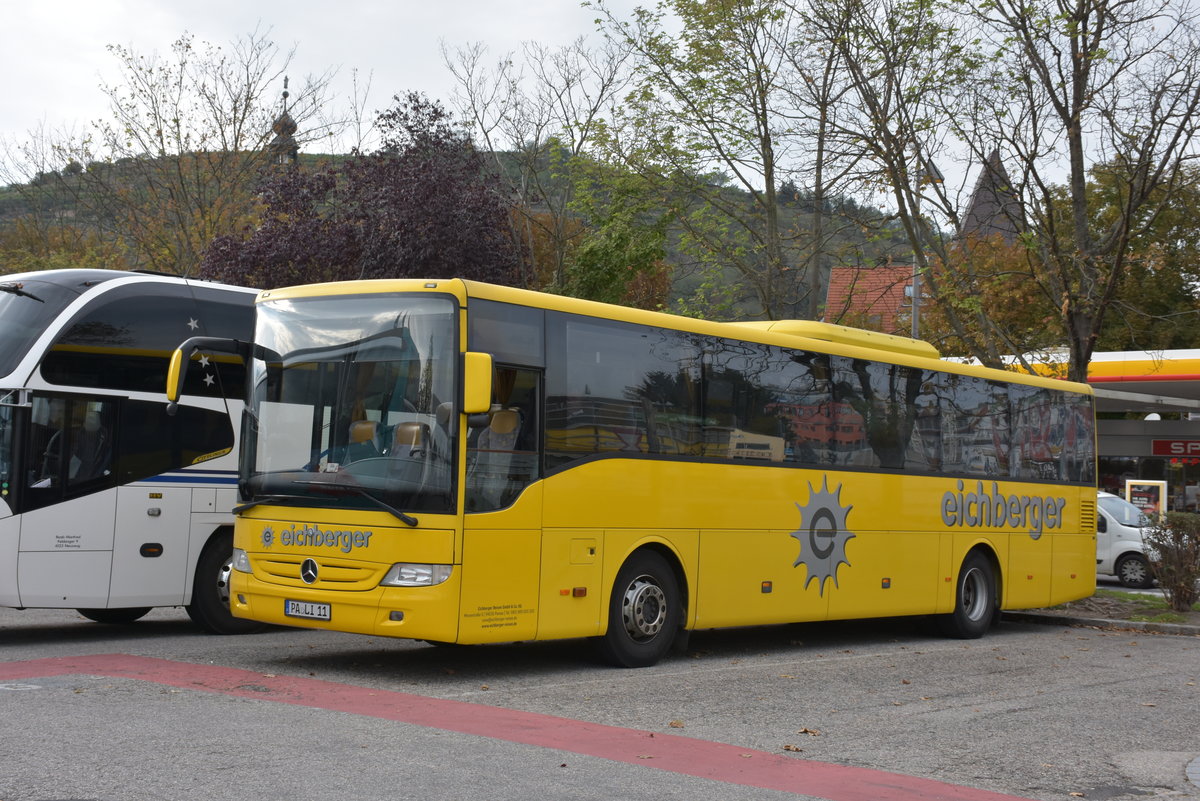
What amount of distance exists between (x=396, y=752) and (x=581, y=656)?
5.15 metres

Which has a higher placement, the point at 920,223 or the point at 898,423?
the point at 920,223

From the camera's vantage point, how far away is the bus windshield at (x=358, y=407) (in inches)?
399

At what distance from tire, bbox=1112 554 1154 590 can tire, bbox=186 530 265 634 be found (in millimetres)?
18698

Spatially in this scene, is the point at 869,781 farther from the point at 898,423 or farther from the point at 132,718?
the point at 898,423

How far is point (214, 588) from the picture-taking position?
1334cm

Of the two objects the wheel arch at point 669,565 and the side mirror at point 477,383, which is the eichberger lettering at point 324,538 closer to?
the side mirror at point 477,383

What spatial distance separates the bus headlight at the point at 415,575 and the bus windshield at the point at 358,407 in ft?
1.44

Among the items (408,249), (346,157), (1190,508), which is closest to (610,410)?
(408,249)

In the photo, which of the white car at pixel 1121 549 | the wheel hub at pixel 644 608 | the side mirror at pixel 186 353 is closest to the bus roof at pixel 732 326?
the side mirror at pixel 186 353

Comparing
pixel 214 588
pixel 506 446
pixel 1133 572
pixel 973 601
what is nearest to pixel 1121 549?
pixel 1133 572

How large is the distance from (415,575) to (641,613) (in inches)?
98.9

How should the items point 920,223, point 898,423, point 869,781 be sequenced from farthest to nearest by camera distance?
point 920,223, point 898,423, point 869,781

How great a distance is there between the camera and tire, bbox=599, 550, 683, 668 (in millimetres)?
11508

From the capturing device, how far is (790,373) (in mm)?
13656
